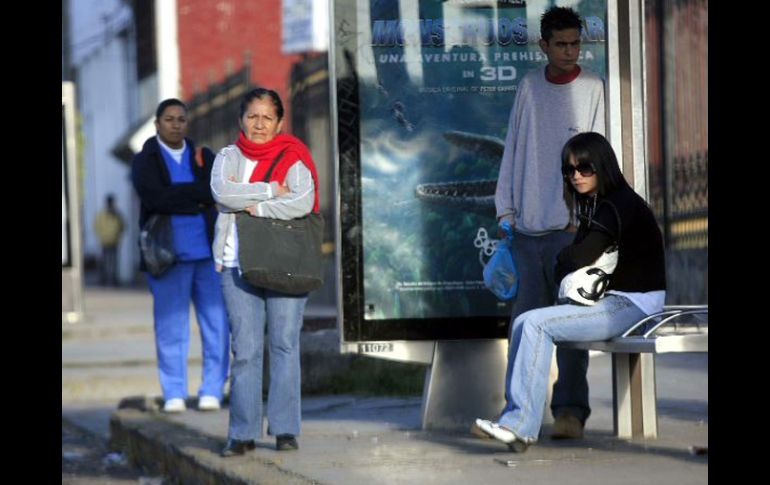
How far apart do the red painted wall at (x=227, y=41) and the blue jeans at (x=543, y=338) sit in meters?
28.7

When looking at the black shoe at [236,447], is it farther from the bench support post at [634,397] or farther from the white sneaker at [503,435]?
the bench support post at [634,397]

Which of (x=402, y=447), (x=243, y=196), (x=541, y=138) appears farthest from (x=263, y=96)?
(x=402, y=447)

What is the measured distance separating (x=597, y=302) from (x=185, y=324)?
3.73 metres

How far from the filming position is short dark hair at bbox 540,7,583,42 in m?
7.67

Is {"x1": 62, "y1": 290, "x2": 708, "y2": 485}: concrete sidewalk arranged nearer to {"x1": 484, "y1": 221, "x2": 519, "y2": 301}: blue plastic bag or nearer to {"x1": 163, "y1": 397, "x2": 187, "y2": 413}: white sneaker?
{"x1": 163, "y1": 397, "x2": 187, "y2": 413}: white sneaker

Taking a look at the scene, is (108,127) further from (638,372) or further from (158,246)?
(638,372)

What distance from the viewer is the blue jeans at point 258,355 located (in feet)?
25.1

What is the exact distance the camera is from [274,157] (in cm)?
775

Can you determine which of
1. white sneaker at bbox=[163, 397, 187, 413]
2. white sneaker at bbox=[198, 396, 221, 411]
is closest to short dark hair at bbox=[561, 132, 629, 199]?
white sneaker at bbox=[198, 396, 221, 411]
